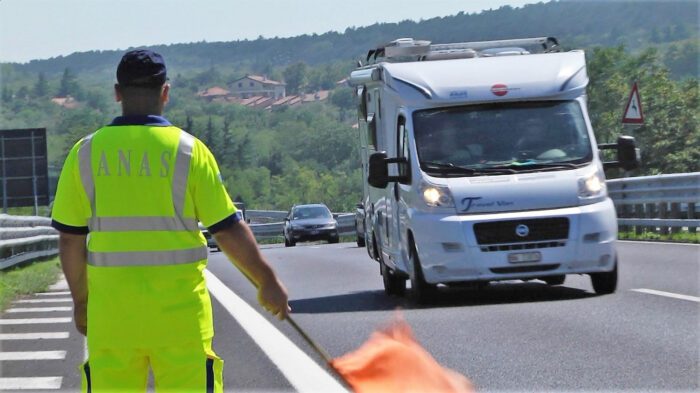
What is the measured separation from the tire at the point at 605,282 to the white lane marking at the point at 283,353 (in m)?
3.39

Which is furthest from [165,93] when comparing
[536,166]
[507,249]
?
[536,166]

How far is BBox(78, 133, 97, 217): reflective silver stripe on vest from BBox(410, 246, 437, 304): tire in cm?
943

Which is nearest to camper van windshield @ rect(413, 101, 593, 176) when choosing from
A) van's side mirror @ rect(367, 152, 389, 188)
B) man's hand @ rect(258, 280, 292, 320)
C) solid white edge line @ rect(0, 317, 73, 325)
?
van's side mirror @ rect(367, 152, 389, 188)

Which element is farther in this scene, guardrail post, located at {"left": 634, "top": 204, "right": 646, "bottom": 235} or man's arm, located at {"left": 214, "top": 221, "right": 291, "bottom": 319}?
guardrail post, located at {"left": 634, "top": 204, "right": 646, "bottom": 235}

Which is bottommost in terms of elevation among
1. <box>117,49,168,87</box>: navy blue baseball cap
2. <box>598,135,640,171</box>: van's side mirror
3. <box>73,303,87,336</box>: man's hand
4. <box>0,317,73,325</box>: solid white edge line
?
<box>0,317,73,325</box>: solid white edge line

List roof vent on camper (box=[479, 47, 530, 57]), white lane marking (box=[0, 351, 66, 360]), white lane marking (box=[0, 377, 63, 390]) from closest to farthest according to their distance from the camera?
white lane marking (box=[0, 377, 63, 390]), white lane marking (box=[0, 351, 66, 360]), roof vent on camper (box=[479, 47, 530, 57])

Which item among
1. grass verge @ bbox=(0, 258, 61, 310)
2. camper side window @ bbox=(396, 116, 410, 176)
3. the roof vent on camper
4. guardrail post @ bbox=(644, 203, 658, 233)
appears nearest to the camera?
camper side window @ bbox=(396, 116, 410, 176)

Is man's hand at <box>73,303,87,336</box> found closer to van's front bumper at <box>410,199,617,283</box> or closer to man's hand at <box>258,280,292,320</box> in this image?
man's hand at <box>258,280,292,320</box>

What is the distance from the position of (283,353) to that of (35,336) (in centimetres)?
326

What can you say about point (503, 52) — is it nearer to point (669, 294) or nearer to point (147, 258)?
point (669, 294)

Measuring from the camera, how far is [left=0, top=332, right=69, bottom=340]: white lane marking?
1271 cm

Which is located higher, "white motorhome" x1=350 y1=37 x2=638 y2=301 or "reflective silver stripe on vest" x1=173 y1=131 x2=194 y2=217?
"reflective silver stripe on vest" x1=173 y1=131 x2=194 y2=217

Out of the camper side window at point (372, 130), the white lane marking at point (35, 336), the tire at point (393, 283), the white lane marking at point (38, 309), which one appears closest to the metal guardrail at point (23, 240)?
the white lane marking at point (38, 309)

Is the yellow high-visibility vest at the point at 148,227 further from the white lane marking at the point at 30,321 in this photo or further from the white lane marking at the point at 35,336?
the white lane marking at the point at 30,321
